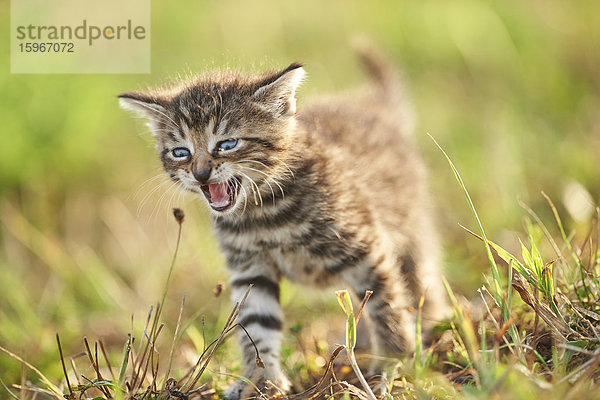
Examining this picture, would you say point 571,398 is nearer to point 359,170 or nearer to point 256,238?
point 256,238

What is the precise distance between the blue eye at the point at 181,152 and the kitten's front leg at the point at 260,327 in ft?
2.03

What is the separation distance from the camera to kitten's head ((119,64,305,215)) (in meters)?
2.61

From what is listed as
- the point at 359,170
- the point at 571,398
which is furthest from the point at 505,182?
the point at 571,398

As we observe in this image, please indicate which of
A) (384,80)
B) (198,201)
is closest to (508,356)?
(198,201)

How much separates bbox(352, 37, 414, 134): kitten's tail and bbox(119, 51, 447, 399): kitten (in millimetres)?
1299

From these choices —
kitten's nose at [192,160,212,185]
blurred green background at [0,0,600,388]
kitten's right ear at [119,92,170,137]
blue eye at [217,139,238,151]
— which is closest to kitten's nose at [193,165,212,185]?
kitten's nose at [192,160,212,185]

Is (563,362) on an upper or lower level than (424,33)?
lower

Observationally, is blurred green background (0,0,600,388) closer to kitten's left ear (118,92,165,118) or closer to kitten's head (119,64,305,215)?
kitten's head (119,64,305,215)

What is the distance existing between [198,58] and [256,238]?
3.90m

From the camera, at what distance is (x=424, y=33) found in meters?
6.55

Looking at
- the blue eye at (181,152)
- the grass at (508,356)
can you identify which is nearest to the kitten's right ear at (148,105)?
the blue eye at (181,152)

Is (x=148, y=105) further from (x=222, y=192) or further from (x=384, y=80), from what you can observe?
(x=384, y=80)

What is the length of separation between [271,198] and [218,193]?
25cm

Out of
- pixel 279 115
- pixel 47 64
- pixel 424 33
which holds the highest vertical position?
pixel 424 33
